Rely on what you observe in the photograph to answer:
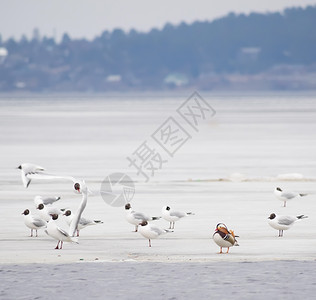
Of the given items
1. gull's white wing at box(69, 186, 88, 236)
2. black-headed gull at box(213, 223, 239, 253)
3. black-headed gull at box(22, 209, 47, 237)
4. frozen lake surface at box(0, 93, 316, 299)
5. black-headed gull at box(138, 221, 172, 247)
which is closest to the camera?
gull's white wing at box(69, 186, 88, 236)

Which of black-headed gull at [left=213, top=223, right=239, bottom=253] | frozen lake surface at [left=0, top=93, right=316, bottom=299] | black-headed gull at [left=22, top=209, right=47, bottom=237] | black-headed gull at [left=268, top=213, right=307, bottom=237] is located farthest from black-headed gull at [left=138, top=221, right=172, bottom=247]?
black-headed gull at [left=268, top=213, right=307, bottom=237]

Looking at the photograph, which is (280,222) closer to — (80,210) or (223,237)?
(223,237)

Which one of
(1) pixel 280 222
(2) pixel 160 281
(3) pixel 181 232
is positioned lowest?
(2) pixel 160 281

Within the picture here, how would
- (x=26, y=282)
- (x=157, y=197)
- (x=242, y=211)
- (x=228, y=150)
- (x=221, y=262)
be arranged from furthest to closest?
(x=228, y=150), (x=157, y=197), (x=242, y=211), (x=221, y=262), (x=26, y=282)

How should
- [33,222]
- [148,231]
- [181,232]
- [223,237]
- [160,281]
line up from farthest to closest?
[181,232] < [33,222] < [148,231] < [223,237] < [160,281]

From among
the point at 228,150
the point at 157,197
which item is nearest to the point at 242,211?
the point at 157,197

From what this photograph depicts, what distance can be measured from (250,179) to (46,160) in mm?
13069

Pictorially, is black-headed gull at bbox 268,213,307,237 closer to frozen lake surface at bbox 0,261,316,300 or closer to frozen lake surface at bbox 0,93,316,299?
frozen lake surface at bbox 0,93,316,299

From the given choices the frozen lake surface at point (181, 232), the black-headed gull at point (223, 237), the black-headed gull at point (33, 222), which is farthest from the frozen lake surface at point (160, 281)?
the black-headed gull at point (33, 222)

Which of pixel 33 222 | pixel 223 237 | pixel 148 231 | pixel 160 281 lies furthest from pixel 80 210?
pixel 33 222

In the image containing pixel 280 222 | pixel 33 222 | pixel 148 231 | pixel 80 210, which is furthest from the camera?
pixel 280 222

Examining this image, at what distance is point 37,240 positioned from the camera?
679 inches

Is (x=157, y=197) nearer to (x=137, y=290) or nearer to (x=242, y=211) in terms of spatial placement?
(x=242, y=211)

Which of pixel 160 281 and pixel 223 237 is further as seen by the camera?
pixel 223 237
